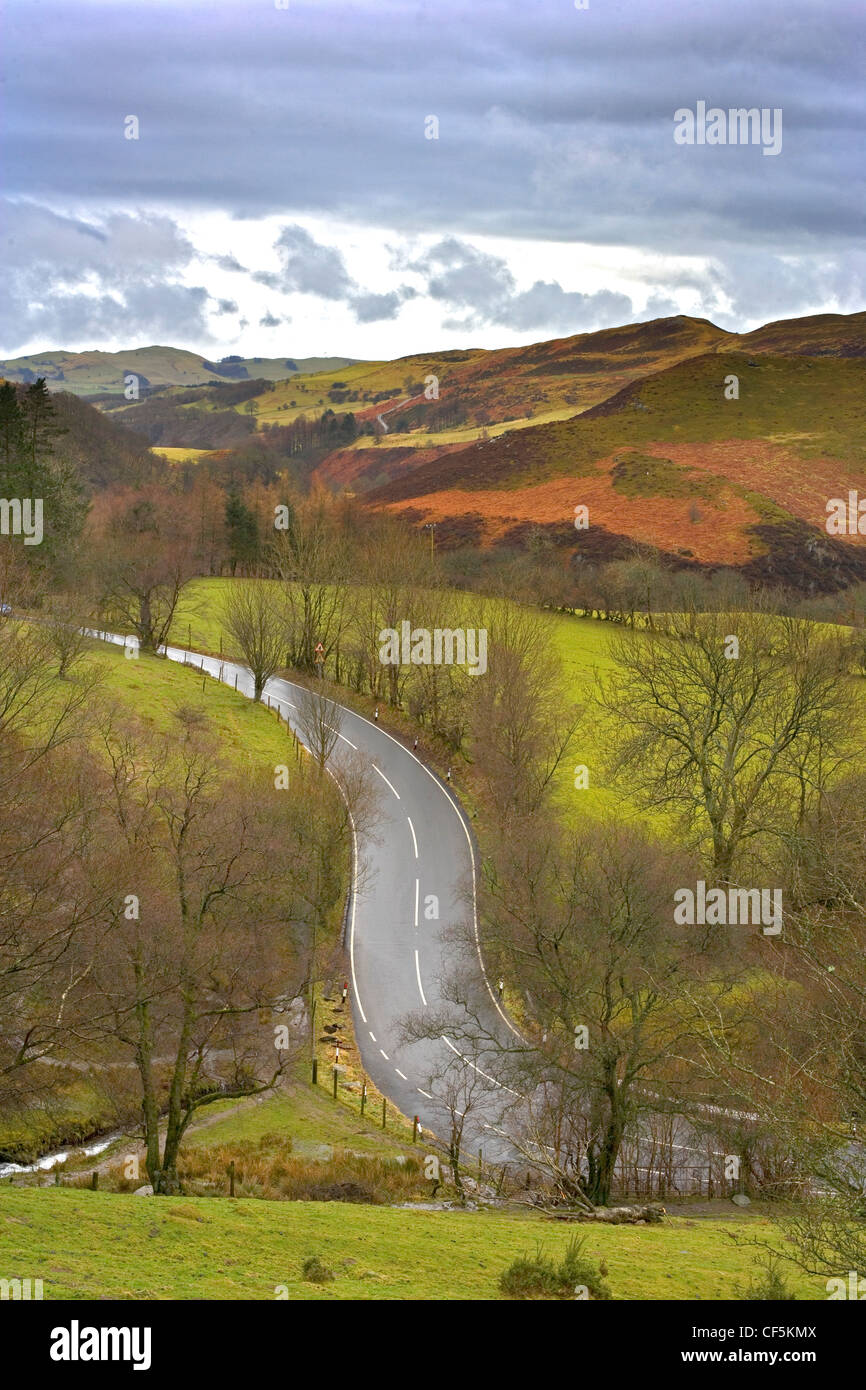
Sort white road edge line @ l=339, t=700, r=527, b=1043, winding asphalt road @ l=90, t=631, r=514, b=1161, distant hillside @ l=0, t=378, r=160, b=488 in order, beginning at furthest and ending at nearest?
1. distant hillside @ l=0, t=378, r=160, b=488
2. white road edge line @ l=339, t=700, r=527, b=1043
3. winding asphalt road @ l=90, t=631, r=514, b=1161

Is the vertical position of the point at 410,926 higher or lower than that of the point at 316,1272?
higher

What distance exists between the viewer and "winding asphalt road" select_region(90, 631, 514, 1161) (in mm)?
35531

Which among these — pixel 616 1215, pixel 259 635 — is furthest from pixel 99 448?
pixel 616 1215

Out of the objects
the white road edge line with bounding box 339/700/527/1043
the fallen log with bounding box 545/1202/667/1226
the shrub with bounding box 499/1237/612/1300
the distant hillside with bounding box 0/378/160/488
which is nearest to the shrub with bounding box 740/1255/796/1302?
the shrub with bounding box 499/1237/612/1300

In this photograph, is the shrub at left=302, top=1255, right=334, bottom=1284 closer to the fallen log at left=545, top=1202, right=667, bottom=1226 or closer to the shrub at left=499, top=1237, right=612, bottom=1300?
the shrub at left=499, top=1237, right=612, bottom=1300

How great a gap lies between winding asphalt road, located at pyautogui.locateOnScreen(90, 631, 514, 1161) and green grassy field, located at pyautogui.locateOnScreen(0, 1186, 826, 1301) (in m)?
11.0

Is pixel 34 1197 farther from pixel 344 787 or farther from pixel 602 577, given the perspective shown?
pixel 602 577

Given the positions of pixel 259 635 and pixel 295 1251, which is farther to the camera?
pixel 259 635

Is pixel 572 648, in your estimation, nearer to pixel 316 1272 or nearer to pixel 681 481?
pixel 316 1272

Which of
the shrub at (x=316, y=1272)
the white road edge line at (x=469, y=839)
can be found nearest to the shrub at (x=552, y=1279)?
the shrub at (x=316, y=1272)

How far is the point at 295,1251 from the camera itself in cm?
1681

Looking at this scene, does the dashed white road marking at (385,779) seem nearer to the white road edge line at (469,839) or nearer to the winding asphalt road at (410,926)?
the winding asphalt road at (410,926)

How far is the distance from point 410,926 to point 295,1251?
29.5 metres
